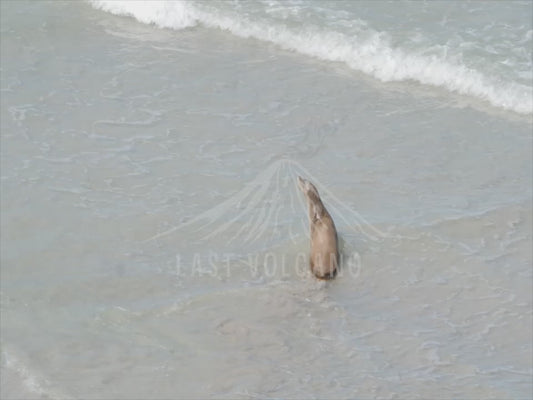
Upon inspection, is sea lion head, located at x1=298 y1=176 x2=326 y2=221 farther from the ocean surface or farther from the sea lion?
the ocean surface

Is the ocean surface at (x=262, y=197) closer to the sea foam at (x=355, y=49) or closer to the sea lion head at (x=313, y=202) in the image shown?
the sea foam at (x=355, y=49)

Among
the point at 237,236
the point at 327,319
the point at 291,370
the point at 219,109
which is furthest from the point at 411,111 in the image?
the point at 291,370

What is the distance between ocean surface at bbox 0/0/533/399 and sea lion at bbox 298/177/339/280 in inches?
3.8

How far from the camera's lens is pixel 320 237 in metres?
5.82

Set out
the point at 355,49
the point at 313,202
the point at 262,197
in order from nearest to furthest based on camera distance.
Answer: the point at 313,202 < the point at 262,197 < the point at 355,49

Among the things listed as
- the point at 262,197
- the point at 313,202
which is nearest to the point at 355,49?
the point at 262,197

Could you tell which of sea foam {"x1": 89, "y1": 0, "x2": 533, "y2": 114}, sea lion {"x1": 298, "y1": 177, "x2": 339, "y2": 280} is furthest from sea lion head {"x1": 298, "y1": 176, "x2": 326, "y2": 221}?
sea foam {"x1": 89, "y1": 0, "x2": 533, "y2": 114}

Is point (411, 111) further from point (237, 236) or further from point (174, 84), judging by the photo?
point (237, 236)

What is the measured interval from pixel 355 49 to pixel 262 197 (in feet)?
9.20

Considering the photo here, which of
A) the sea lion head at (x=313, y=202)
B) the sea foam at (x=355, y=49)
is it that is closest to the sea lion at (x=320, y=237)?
the sea lion head at (x=313, y=202)

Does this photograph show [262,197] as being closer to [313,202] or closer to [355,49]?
[313,202]

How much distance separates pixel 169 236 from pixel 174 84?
2.40 meters

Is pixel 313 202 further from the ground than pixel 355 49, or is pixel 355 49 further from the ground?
pixel 355 49

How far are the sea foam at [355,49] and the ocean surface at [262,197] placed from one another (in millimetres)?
24
